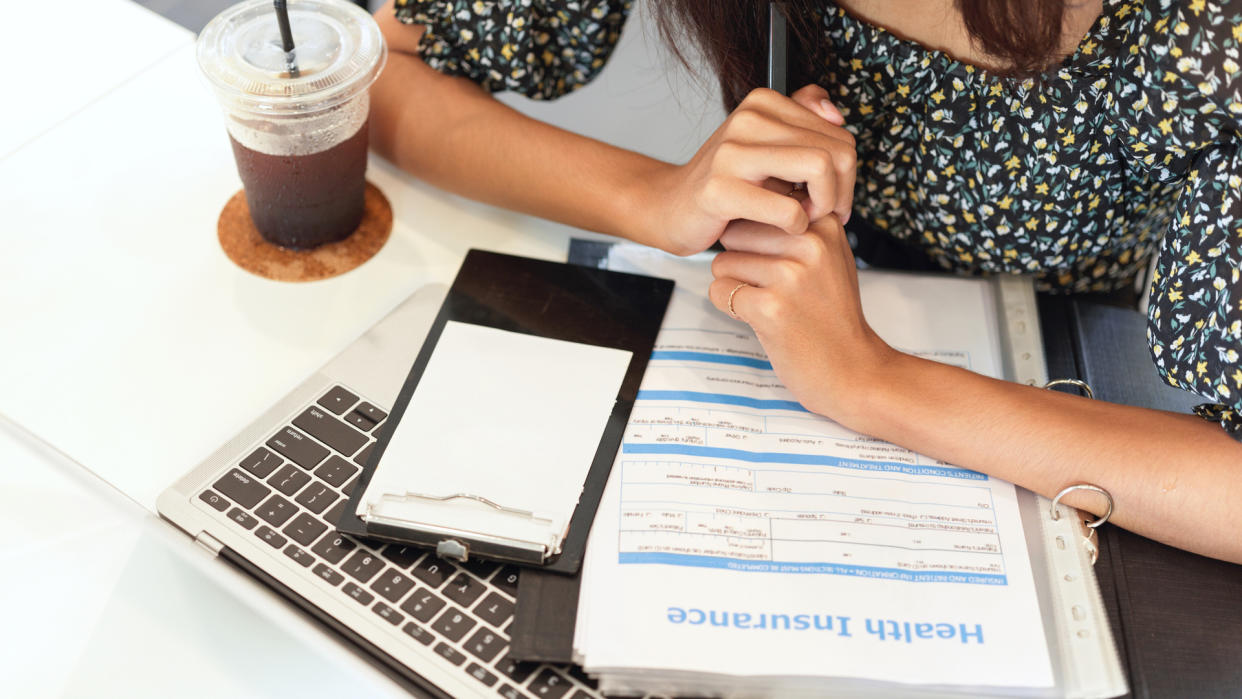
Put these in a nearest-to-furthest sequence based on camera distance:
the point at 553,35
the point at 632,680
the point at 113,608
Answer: the point at 632,680
the point at 113,608
the point at 553,35

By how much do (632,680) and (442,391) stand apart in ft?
0.80

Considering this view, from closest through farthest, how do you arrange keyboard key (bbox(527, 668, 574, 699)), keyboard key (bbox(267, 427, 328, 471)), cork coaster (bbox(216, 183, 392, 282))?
keyboard key (bbox(527, 668, 574, 699))
keyboard key (bbox(267, 427, 328, 471))
cork coaster (bbox(216, 183, 392, 282))

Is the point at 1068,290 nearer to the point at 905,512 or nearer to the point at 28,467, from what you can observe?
the point at 905,512

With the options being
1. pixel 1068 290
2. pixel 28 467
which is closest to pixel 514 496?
pixel 28 467

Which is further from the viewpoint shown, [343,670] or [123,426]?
[123,426]

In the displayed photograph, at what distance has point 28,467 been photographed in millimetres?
703

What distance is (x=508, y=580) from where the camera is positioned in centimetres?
61

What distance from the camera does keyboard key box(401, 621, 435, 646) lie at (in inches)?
22.9

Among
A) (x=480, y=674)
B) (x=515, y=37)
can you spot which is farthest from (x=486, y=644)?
(x=515, y=37)

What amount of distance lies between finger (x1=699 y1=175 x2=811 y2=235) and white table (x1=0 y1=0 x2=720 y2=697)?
177 millimetres

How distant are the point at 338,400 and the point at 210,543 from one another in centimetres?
13

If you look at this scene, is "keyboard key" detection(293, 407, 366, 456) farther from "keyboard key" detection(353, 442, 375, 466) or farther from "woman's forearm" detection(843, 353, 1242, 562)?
"woman's forearm" detection(843, 353, 1242, 562)

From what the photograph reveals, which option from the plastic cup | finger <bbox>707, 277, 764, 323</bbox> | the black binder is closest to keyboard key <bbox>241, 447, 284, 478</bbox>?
the plastic cup

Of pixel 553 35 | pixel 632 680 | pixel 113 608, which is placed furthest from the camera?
pixel 553 35
